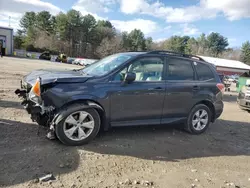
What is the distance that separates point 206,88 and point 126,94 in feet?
7.53

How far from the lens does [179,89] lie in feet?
17.6

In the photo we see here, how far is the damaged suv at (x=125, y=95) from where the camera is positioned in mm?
4199

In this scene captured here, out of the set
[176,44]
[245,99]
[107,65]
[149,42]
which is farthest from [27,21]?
[107,65]

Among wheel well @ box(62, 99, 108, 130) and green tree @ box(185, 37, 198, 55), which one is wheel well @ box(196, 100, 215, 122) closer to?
wheel well @ box(62, 99, 108, 130)

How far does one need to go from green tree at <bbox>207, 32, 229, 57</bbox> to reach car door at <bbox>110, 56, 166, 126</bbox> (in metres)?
96.1

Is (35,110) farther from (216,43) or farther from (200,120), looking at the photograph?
(216,43)

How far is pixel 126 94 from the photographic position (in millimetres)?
4680

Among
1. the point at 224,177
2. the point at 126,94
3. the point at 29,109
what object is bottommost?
the point at 224,177

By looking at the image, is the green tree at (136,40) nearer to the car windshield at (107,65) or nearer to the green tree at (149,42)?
the green tree at (149,42)

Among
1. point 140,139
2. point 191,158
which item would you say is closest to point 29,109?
point 140,139

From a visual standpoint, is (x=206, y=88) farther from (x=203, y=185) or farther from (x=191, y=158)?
(x=203, y=185)

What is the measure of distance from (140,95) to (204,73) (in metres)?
2.09

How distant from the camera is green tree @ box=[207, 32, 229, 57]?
308ft

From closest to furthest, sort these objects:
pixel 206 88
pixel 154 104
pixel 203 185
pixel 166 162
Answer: pixel 203 185 < pixel 166 162 < pixel 154 104 < pixel 206 88
